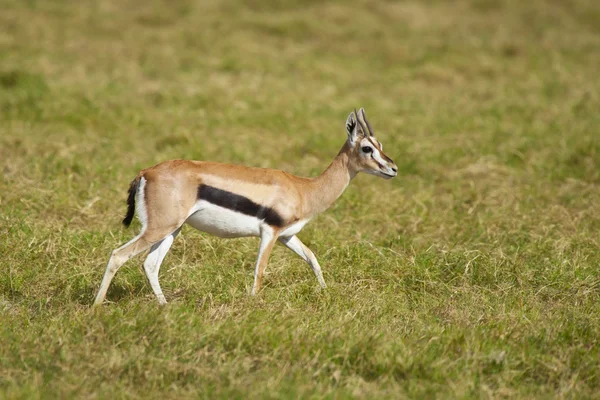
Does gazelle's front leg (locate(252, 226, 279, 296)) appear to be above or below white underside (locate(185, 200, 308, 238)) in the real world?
below

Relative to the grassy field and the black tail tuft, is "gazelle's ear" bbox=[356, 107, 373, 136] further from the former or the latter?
the black tail tuft

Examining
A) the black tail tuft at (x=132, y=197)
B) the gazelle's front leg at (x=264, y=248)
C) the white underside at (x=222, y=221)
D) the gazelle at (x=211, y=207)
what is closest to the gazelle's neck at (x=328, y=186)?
the gazelle at (x=211, y=207)

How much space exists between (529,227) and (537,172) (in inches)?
78.2

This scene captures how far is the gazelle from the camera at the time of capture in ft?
16.1

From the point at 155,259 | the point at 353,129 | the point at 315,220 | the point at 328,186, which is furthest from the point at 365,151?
the point at 155,259

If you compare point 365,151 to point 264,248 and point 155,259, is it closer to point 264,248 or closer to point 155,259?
point 264,248

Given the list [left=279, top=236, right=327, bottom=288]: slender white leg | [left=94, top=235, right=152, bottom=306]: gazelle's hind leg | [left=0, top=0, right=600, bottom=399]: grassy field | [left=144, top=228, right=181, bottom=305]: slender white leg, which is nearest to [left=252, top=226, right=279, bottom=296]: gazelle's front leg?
[left=0, top=0, right=600, bottom=399]: grassy field

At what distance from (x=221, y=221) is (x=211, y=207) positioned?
0.11 m

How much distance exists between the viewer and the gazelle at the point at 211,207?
492cm

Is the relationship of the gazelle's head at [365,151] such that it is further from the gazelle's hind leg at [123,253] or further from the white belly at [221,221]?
the gazelle's hind leg at [123,253]

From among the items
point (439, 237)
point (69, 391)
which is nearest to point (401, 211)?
point (439, 237)

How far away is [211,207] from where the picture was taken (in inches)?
197

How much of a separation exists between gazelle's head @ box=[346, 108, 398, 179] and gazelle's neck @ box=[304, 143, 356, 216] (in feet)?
0.19

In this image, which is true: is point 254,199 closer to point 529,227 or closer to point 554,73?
point 529,227
